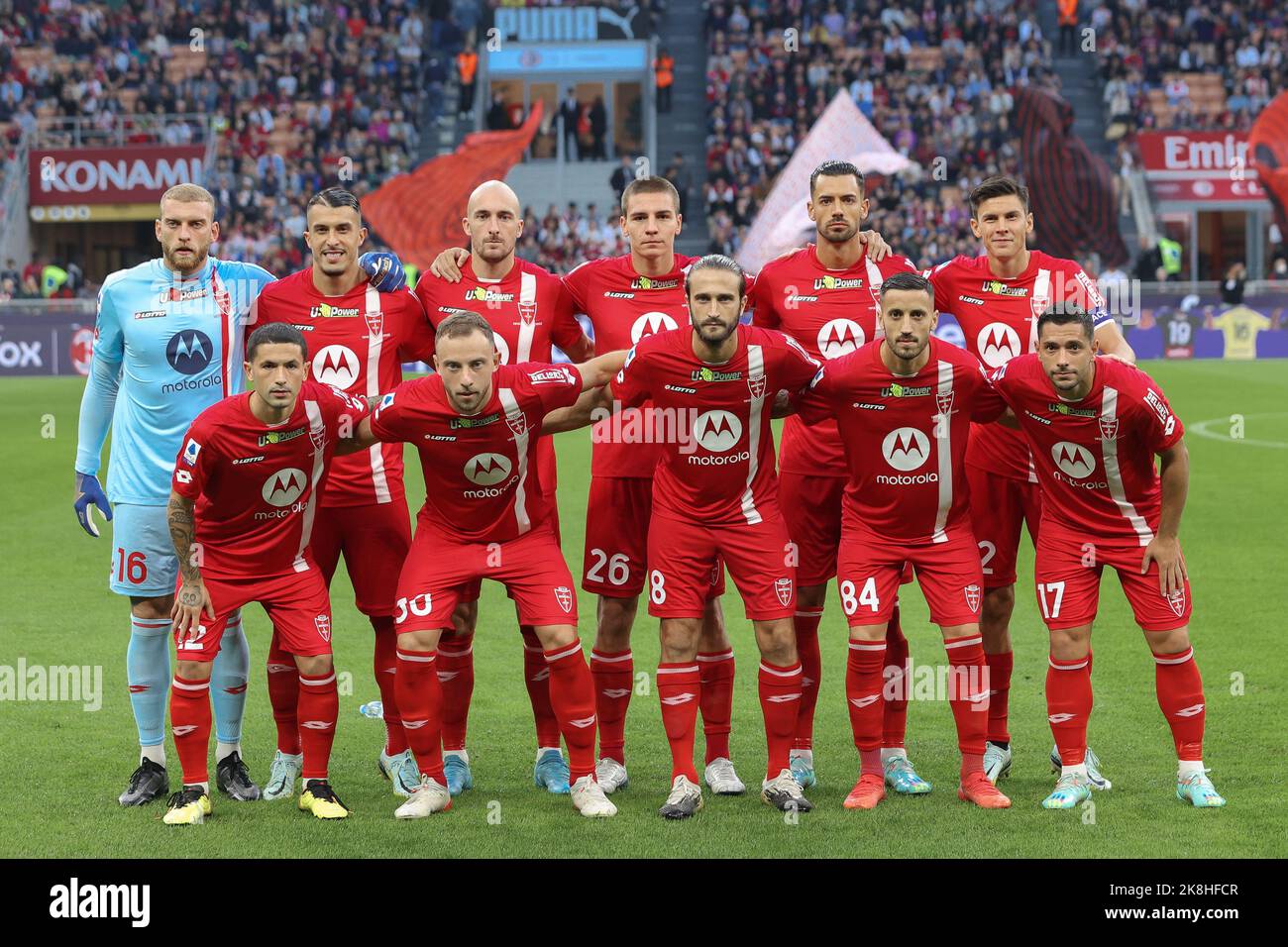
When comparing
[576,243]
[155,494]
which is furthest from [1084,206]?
[155,494]

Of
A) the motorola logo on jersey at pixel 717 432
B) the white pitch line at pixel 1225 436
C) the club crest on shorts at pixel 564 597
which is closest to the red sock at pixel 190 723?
the club crest on shorts at pixel 564 597

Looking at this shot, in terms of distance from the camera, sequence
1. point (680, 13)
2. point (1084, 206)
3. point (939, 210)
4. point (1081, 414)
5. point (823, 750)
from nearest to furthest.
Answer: point (1081, 414), point (823, 750), point (1084, 206), point (939, 210), point (680, 13)

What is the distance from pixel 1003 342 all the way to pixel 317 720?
10.4ft

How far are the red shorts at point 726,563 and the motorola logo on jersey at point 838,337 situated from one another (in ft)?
2.63

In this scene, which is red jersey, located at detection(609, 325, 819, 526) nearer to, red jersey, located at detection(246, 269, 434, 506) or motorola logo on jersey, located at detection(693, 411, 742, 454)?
motorola logo on jersey, located at detection(693, 411, 742, 454)

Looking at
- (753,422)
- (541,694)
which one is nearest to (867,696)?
(753,422)

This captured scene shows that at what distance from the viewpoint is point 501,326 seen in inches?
261

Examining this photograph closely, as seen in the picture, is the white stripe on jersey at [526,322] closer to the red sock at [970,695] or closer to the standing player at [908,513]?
the standing player at [908,513]

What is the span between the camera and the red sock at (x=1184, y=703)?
19.7 ft

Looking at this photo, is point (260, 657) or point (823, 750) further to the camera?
point (260, 657)

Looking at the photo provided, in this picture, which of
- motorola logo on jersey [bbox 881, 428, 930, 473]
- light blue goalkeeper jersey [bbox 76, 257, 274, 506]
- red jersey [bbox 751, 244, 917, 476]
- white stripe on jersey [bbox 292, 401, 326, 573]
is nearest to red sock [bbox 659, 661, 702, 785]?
red jersey [bbox 751, 244, 917, 476]

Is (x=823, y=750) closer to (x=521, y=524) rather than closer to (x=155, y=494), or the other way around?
(x=521, y=524)

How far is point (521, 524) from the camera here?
20.3 feet
